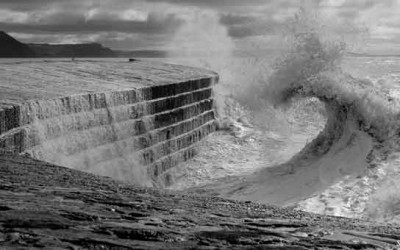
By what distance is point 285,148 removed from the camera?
19.1 m

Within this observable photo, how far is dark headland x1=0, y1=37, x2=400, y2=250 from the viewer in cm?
328

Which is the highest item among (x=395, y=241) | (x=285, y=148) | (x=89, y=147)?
(x=395, y=241)

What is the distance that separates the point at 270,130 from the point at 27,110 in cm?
1326

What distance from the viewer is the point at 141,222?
3.69 metres

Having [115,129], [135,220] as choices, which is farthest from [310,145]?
[135,220]

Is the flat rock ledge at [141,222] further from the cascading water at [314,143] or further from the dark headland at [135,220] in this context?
the cascading water at [314,143]

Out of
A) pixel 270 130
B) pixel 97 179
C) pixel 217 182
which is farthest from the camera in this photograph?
pixel 270 130

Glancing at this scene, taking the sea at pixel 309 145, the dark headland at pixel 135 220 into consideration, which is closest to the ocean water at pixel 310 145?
the sea at pixel 309 145

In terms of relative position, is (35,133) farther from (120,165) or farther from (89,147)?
(120,165)

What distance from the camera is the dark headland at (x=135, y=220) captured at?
3.28m

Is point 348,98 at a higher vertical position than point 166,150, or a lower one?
higher

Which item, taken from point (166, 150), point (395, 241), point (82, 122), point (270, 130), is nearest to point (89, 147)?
point (82, 122)

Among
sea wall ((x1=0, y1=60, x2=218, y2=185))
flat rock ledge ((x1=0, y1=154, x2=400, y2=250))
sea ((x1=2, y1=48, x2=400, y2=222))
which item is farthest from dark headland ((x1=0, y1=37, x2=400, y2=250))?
sea ((x1=2, y1=48, x2=400, y2=222))

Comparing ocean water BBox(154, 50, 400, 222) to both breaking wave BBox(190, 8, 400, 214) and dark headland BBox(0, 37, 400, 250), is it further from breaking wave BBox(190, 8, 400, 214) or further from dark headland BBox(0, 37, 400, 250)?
dark headland BBox(0, 37, 400, 250)
